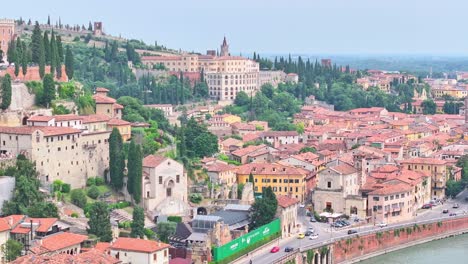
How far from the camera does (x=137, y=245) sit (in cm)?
3353

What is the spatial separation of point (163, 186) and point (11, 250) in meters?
10.6

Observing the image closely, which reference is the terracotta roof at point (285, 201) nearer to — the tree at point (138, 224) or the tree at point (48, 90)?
the tree at point (138, 224)

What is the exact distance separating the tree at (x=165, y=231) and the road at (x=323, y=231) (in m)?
2.83

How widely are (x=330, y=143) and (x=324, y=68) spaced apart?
129ft

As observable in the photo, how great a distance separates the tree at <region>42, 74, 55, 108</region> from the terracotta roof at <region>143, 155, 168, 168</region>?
5.21 meters

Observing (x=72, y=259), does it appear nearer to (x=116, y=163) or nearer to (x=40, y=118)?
(x=116, y=163)

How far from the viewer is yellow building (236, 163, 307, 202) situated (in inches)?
1919

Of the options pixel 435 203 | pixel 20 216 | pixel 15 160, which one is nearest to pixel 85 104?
pixel 15 160

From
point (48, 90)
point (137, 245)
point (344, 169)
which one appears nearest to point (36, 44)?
point (48, 90)

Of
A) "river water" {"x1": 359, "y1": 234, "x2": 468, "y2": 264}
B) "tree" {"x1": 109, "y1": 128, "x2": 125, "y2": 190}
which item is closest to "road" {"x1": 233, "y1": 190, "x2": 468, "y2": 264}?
"river water" {"x1": 359, "y1": 234, "x2": 468, "y2": 264}

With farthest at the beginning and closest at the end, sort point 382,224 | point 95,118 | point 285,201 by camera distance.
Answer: point 382,224, point 95,118, point 285,201

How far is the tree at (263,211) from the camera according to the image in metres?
40.8

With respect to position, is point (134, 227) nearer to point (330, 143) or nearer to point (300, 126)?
point (330, 143)

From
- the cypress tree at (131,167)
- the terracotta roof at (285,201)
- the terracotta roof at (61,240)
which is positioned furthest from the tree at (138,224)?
the terracotta roof at (285,201)
